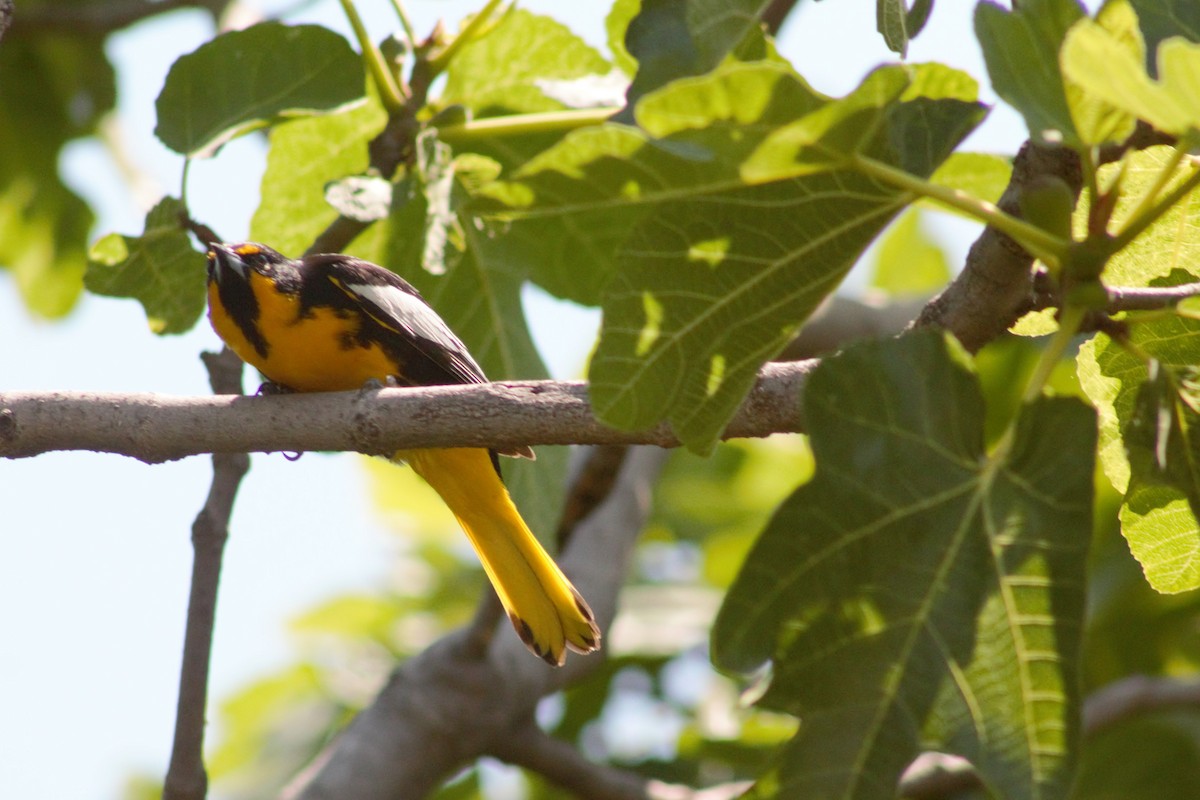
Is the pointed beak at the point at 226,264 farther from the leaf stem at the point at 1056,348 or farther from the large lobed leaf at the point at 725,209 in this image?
the leaf stem at the point at 1056,348

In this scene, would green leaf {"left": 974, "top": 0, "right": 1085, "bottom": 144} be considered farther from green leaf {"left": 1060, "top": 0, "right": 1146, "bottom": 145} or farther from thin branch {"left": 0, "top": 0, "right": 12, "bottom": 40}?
thin branch {"left": 0, "top": 0, "right": 12, "bottom": 40}

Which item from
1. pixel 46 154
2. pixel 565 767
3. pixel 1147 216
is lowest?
pixel 565 767

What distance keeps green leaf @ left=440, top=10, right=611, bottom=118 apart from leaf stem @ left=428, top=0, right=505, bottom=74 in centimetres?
19

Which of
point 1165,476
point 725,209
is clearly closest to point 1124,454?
point 1165,476

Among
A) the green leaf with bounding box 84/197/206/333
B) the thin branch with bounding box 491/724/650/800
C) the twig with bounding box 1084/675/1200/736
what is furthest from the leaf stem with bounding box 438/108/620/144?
the twig with bounding box 1084/675/1200/736

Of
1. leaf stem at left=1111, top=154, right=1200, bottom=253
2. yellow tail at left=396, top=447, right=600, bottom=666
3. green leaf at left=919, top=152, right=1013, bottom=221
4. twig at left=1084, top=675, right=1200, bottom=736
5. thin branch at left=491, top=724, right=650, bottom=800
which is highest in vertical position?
leaf stem at left=1111, top=154, right=1200, bottom=253

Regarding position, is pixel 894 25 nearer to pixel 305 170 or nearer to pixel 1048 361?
pixel 1048 361

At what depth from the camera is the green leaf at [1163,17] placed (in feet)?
6.24

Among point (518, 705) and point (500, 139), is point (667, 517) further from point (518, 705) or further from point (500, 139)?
point (500, 139)

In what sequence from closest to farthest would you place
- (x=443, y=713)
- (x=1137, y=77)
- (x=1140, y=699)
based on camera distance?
(x=1137, y=77), (x=443, y=713), (x=1140, y=699)

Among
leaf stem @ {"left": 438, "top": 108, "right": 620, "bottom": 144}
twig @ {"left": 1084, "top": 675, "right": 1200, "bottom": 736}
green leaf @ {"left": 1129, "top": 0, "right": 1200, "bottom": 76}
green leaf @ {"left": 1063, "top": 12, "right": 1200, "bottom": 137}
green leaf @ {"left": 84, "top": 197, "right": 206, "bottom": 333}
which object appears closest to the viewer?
green leaf @ {"left": 1063, "top": 12, "right": 1200, "bottom": 137}

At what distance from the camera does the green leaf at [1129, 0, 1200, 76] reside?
1902 mm

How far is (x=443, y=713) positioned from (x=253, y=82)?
6.59 feet

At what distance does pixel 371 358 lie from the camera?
361 centimetres
